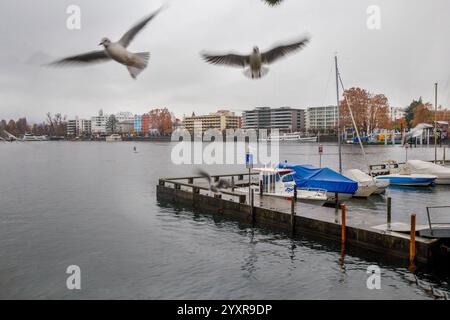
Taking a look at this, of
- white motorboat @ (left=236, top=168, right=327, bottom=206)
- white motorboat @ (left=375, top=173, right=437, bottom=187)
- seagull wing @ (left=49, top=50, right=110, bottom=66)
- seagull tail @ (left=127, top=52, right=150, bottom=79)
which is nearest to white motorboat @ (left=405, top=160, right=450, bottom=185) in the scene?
white motorboat @ (left=375, top=173, right=437, bottom=187)

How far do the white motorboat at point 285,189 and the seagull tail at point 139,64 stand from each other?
88.3 feet

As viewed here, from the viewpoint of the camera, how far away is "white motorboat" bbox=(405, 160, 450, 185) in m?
44.1

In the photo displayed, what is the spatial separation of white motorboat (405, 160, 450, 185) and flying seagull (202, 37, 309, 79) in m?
47.3

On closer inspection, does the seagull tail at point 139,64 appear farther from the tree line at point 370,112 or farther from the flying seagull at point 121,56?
the tree line at point 370,112

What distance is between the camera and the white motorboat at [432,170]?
44.1 m

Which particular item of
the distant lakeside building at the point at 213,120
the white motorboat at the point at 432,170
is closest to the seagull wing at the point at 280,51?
the white motorboat at the point at 432,170

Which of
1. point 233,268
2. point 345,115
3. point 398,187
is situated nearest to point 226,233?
point 233,268

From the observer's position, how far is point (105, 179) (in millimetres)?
54781

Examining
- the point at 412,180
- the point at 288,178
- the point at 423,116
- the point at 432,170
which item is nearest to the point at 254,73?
the point at 288,178

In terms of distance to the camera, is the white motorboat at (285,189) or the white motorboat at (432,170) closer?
the white motorboat at (285,189)

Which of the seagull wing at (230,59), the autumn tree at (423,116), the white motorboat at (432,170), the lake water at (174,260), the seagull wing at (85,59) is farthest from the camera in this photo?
the autumn tree at (423,116)

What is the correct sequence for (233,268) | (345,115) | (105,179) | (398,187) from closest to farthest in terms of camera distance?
(233,268) < (398,187) < (105,179) < (345,115)

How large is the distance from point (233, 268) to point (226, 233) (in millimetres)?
6301
